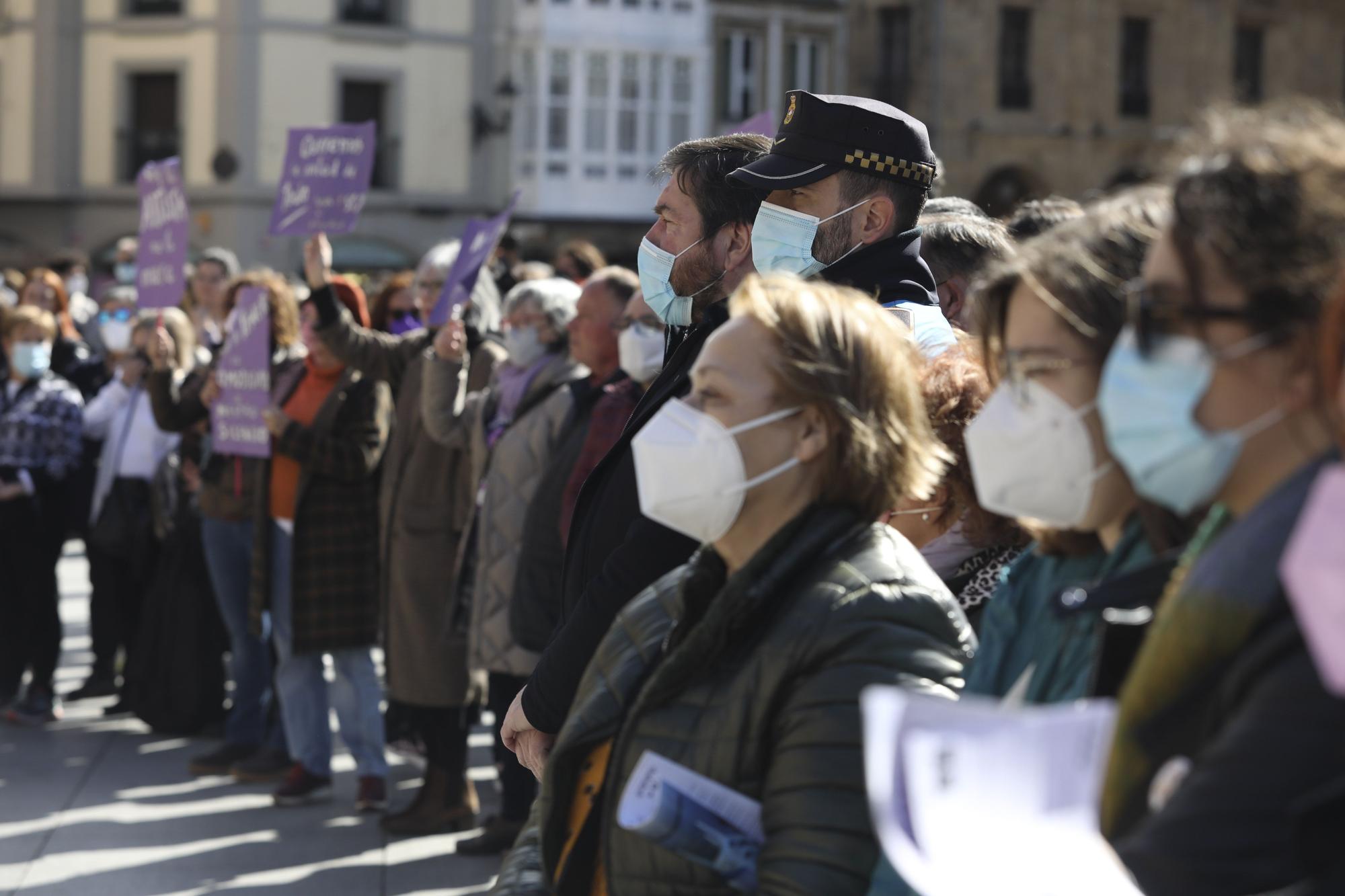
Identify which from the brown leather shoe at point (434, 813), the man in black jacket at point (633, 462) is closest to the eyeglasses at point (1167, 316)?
the man in black jacket at point (633, 462)

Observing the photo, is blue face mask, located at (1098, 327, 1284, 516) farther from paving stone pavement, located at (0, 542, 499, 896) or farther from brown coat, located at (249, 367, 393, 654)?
brown coat, located at (249, 367, 393, 654)

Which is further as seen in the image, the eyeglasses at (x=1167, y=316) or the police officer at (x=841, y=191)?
the police officer at (x=841, y=191)

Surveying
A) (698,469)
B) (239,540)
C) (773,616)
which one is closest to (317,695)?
(239,540)

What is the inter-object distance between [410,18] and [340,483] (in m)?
26.7

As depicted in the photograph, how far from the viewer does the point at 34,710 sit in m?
9.01

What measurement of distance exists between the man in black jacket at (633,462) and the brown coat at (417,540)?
2927 mm

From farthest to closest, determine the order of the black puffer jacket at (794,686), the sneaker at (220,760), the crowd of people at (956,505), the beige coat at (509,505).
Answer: the sneaker at (220,760) < the beige coat at (509,505) < the black puffer jacket at (794,686) < the crowd of people at (956,505)

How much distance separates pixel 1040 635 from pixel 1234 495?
1.67 ft

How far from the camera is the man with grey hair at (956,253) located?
450 centimetres

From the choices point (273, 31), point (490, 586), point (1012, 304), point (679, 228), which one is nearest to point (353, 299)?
point (490, 586)

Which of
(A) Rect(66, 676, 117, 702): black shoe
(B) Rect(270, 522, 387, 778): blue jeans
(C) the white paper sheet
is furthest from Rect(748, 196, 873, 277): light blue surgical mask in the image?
(A) Rect(66, 676, 117, 702): black shoe

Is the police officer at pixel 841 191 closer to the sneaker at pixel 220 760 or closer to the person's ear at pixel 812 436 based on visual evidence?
the person's ear at pixel 812 436

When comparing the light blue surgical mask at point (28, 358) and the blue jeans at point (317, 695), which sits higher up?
the light blue surgical mask at point (28, 358)

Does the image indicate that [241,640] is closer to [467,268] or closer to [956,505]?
[467,268]
